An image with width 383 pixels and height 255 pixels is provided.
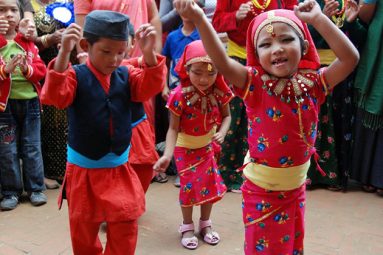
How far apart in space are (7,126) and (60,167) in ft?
2.99

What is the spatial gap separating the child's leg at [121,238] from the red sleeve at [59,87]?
0.68 m

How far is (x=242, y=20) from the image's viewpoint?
4062 millimetres

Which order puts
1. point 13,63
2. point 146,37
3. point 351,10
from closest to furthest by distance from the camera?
point 146,37, point 13,63, point 351,10

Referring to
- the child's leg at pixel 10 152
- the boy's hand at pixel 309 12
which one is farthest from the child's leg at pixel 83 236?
the child's leg at pixel 10 152

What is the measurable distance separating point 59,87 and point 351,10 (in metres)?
2.92

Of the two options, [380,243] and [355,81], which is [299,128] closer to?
[380,243]

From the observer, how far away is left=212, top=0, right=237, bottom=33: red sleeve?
13.3ft

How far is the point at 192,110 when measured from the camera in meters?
3.25

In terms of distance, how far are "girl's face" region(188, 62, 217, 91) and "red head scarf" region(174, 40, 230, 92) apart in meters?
0.03

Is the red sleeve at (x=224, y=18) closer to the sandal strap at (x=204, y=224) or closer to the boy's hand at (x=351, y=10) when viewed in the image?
the boy's hand at (x=351, y=10)

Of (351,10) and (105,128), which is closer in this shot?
(105,128)

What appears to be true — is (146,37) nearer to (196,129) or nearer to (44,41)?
(196,129)

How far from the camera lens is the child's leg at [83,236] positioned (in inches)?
94.3

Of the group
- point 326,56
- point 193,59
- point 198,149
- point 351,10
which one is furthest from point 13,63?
point 351,10
